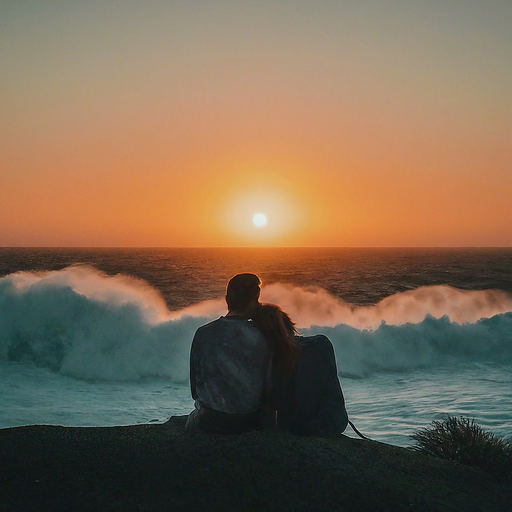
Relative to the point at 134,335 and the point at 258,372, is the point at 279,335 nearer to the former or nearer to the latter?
the point at 258,372

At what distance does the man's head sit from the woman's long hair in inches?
3.3

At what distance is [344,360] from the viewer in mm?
13312

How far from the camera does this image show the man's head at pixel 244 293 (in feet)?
12.8

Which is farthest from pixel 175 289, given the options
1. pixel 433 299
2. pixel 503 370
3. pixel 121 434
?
pixel 121 434

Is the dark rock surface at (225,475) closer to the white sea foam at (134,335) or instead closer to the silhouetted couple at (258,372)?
the silhouetted couple at (258,372)

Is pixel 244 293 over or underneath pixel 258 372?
over

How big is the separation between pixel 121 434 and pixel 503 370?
10381 mm

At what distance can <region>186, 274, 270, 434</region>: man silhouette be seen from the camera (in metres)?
3.79

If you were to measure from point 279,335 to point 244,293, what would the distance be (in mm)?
426

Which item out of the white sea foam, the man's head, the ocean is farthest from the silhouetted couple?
the white sea foam

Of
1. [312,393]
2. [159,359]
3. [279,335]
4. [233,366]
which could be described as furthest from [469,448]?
[159,359]

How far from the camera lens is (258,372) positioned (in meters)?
3.84

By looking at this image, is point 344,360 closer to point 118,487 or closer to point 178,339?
point 178,339

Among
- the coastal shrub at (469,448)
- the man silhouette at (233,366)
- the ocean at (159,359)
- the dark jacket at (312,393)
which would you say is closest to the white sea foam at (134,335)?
the ocean at (159,359)
